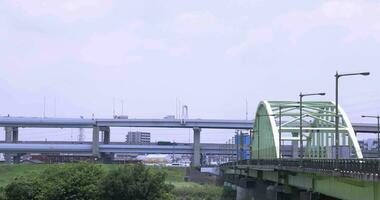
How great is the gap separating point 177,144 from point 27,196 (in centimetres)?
11533

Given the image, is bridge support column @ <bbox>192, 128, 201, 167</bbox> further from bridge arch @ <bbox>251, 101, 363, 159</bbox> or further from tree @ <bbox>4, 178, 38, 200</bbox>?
tree @ <bbox>4, 178, 38, 200</bbox>

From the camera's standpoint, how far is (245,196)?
4232 inches

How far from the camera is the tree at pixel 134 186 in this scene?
83312 millimetres

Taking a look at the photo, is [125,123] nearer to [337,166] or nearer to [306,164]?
[306,164]

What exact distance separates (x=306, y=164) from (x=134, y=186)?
31.2 meters

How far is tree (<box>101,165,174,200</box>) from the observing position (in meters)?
83.3

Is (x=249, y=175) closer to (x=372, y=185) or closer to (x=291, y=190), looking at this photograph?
(x=291, y=190)

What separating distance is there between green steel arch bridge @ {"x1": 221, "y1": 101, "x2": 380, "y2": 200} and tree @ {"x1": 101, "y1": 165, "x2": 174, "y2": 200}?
497 inches

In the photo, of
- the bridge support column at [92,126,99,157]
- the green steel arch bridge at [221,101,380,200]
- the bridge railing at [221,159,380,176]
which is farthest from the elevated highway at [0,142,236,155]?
the bridge railing at [221,159,380,176]

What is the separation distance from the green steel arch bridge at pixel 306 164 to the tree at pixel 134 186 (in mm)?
12635

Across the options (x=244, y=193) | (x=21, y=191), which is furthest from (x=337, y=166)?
(x=244, y=193)

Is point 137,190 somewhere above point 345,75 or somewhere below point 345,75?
below

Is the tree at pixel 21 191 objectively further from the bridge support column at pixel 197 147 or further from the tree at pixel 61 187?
the bridge support column at pixel 197 147

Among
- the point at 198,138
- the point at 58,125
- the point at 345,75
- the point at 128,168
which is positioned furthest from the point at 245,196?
the point at 58,125
